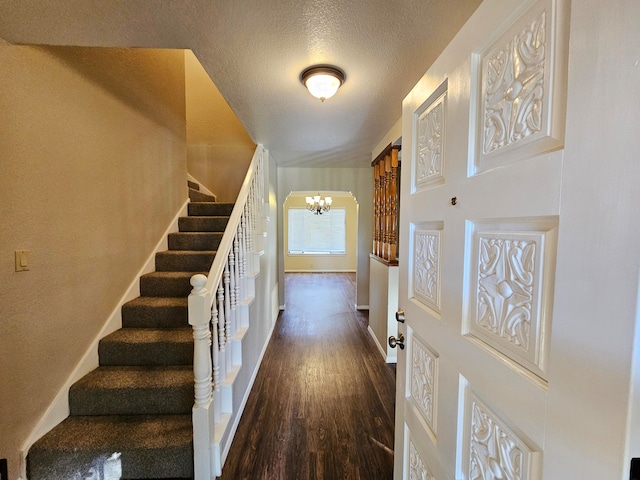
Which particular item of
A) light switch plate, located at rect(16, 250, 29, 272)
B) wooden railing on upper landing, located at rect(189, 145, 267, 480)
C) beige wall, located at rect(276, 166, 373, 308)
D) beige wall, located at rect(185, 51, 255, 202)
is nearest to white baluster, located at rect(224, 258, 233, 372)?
wooden railing on upper landing, located at rect(189, 145, 267, 480)

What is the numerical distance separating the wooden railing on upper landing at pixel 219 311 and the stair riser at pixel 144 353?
24cm

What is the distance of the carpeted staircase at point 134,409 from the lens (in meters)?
1.43

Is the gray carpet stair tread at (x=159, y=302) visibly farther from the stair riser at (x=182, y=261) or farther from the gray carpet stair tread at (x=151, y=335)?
the stair riser at (x=182, y=261)

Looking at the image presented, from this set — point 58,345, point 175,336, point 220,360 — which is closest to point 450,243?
point 220,360

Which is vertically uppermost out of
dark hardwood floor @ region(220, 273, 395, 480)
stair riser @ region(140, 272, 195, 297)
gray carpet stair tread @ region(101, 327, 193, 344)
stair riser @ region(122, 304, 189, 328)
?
stair riser @ region(140, 272, 195, 297)

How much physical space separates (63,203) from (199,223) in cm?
145

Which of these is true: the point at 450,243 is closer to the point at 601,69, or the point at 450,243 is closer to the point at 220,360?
the point at 601,69

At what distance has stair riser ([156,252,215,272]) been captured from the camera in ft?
8.49

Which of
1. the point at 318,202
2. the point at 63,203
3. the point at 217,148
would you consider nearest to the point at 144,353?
the point at 63,203

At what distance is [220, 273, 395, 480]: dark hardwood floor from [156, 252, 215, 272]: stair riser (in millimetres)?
1230

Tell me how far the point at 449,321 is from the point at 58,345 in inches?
84.4

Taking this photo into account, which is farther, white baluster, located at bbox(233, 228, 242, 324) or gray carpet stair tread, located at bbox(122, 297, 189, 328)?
gray carpet stair tread, located at bbox(122, 297, 189, 328)

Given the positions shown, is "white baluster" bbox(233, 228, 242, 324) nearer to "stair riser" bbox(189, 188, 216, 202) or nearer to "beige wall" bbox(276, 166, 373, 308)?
"stair riser" bbox(189, 188, 216, 202)

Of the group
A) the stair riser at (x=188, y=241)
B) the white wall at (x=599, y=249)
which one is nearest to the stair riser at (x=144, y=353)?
the stair riser at (x=188, y=241)
